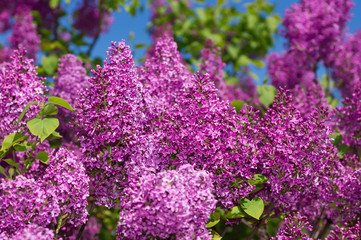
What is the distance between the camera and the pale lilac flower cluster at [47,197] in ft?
10.4

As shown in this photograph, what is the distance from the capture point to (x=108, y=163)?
3422 millimetres

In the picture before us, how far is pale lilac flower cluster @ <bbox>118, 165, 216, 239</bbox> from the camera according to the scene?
269 centimetres

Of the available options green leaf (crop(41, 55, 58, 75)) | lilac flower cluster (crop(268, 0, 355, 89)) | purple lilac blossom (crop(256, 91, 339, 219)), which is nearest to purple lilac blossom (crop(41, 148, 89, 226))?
purple lilac blossom (crop(256, 91, 339, 219))

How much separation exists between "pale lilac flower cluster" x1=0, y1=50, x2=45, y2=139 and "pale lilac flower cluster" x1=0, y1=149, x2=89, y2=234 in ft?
2.32

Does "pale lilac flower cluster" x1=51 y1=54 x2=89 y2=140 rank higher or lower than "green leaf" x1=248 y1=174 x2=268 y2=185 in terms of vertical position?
higher

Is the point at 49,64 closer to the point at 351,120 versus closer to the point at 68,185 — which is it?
the point at 68,185

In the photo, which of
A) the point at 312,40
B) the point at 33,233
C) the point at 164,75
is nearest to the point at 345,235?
the point at 164,75

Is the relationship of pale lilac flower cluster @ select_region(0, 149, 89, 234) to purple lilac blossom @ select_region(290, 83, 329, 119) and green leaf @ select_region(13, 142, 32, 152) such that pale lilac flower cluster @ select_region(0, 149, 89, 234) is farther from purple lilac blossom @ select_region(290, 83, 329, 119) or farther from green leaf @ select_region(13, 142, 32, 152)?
purple lilac blossom @ select_region(290, 83, 329, 119)

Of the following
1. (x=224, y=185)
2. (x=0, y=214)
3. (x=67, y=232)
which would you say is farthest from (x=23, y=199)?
(x=224, y=185)

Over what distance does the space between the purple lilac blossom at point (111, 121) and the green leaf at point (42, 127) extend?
0.24m

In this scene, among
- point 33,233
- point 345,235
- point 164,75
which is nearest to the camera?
point 33,233

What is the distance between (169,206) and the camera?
8.66 ft

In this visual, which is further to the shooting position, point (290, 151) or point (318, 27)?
point (318, 27)

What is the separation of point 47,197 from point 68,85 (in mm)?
2337
